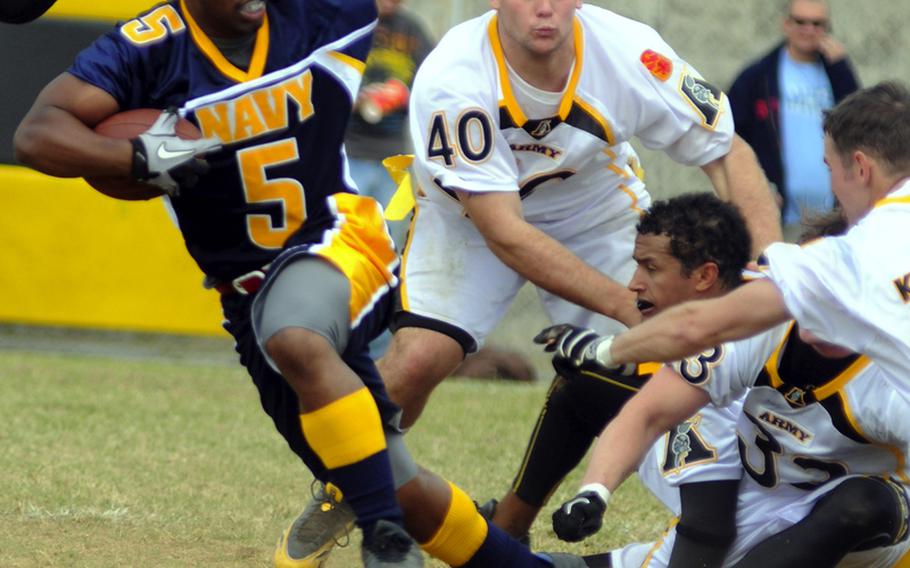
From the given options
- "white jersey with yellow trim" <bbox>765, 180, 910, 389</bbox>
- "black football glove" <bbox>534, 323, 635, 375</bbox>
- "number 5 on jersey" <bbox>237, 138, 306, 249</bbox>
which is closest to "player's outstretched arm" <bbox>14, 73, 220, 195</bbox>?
"number 5 on jersey" <bbox>237, 138, 306, 249</bbox>

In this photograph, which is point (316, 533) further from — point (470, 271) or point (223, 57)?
point (223, 57)

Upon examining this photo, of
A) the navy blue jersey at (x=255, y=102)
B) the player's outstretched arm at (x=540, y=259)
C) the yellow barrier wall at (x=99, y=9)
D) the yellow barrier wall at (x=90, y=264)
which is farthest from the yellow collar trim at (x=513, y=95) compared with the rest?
the yellow barrier wall at (x=99, y=9)

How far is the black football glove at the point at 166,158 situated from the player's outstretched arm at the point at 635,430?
1.23m

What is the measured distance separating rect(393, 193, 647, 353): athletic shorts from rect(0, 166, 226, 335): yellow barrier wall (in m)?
4.05

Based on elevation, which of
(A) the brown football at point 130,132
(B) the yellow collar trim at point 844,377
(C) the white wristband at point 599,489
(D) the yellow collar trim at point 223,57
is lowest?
(C) the white wristband at point 599,489

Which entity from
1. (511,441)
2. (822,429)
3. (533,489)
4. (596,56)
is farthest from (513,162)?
(511,441)

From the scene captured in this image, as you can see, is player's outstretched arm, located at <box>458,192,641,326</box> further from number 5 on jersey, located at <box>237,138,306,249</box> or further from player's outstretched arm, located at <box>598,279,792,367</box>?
player's outstretched arm, located at <box>598,279,792,367</box>

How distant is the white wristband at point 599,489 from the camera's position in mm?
3975

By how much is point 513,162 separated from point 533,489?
1.06 metres

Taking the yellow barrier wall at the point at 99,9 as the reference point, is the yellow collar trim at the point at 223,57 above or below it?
above

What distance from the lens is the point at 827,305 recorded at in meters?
3.56

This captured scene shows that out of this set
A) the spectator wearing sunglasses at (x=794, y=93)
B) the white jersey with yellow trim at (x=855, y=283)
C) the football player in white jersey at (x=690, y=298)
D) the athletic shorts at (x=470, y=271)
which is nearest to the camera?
the white jersey with yellow trim at (x=855, y=283)

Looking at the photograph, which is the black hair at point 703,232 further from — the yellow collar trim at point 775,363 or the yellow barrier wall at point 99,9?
the yellow barrier wall at point 99,9

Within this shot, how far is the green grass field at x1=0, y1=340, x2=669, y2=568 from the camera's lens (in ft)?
16.8
